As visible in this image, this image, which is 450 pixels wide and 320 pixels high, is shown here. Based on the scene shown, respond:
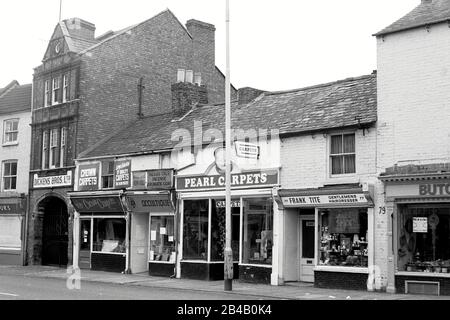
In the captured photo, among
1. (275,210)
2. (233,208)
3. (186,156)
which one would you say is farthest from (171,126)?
(275,210)

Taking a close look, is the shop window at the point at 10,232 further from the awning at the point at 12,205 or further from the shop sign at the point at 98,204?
the shop sign at the point at 98,204

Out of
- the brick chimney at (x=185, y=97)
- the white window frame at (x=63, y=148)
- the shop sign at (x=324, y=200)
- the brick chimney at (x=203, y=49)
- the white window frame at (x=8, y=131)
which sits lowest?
the shop sign at (x=324, y=200)

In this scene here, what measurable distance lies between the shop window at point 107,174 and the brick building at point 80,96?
2.39 metres

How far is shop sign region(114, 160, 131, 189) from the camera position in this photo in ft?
90.7

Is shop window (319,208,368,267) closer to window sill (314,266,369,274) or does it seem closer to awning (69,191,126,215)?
window sill (314,266,369,274)

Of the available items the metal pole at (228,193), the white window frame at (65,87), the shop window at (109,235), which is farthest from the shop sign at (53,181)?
the metal pole at (228,193)

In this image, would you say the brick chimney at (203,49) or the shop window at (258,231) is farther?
the brick chimney at (203,49)

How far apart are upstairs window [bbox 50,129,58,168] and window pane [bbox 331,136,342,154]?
16.0 meters

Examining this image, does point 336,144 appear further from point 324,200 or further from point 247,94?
point 247,94

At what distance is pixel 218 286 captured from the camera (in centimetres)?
2170

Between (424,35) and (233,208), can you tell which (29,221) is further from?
(424,35)

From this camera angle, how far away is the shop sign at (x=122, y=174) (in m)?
27.6

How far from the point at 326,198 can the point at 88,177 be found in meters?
13.2

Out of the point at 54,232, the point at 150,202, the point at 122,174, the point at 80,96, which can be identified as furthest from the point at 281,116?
the point at 54,232
